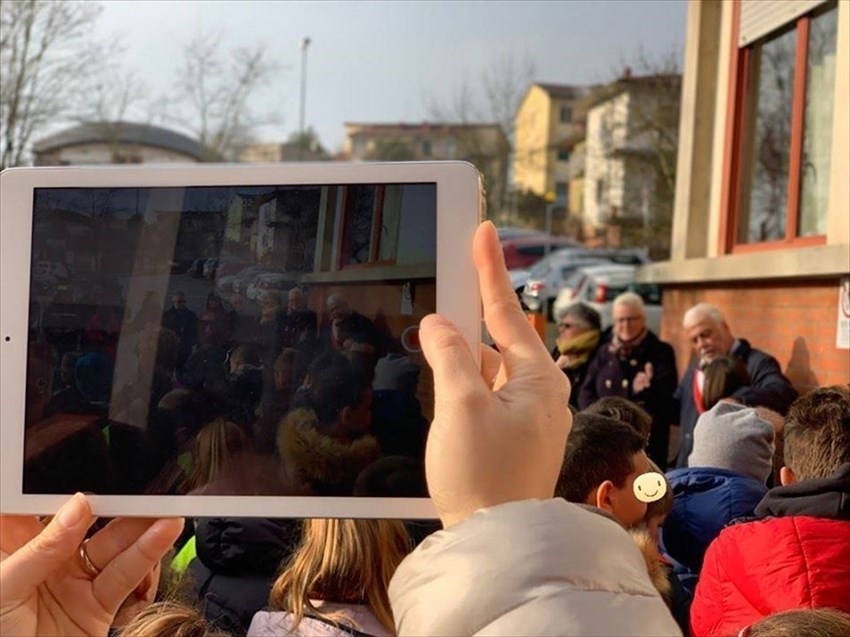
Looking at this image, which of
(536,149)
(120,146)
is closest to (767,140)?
(120,146)

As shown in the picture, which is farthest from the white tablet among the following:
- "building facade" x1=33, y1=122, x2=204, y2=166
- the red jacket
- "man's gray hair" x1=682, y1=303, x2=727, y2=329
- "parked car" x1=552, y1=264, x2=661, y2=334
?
"building facade" x1=33, y1=122, x2=204, y2=166

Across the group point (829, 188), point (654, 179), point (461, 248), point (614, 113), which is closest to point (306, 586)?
point (461, 248)

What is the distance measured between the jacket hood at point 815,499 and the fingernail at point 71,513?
2058 mm

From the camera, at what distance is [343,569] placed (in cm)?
251

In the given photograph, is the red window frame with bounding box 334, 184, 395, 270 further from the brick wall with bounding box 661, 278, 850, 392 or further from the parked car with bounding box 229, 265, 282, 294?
the brick wall with bounding box 661, 278, 850, 392

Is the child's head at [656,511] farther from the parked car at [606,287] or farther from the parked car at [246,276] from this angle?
the parked car at [606,287]

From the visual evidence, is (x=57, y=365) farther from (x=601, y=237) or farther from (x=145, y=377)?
(x=601, y=237)

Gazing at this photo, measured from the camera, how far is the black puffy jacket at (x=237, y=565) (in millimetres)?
2988

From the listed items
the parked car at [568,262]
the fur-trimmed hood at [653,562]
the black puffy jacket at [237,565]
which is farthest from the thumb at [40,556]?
the parked car at [568,262]

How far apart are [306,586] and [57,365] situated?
137 cm

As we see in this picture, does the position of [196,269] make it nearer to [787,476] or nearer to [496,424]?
[496,424]

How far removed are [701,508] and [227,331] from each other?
8.22 feet

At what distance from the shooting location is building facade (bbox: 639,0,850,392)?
6086 millimetres

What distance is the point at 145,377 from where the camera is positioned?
1269mm
